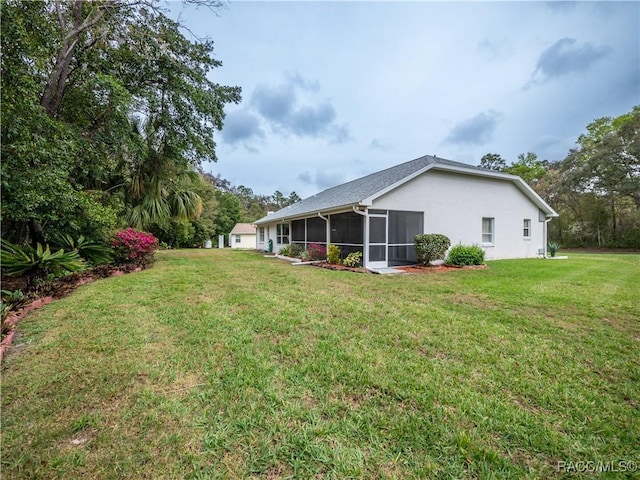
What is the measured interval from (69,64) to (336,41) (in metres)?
9.70

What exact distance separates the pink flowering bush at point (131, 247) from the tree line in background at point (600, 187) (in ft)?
114

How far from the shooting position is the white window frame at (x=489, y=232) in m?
13.3

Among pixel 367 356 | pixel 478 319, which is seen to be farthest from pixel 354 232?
pixel 367 356

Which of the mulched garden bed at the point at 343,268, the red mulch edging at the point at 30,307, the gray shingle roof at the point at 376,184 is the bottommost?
the red mulch edging at the point at 30,307

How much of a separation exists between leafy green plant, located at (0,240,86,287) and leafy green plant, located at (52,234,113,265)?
1.48m

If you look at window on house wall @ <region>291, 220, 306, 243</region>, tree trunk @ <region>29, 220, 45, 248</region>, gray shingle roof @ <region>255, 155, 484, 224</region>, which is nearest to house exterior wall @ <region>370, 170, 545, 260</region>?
gray shingle roof @ <region>255, 155, 484, 224</region>

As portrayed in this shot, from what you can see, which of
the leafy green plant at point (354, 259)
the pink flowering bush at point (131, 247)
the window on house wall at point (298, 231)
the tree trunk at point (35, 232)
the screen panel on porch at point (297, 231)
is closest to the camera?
the tree trunk at point (35, 232)

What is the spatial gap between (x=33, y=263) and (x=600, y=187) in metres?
38.1

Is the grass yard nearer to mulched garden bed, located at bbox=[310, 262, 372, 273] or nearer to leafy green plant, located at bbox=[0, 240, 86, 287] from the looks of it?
leafy green plant, located at bbox=[0, 240, 86, 287]

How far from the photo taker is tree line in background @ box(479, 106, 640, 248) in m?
23.8

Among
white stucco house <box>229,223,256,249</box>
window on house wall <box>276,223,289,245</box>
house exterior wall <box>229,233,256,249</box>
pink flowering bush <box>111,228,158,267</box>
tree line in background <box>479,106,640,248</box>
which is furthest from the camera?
house exterior wall <box>229,233,256,249</box>

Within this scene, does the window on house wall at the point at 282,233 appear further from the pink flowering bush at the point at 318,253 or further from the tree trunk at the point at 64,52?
the tree trunk at the point at 64,52

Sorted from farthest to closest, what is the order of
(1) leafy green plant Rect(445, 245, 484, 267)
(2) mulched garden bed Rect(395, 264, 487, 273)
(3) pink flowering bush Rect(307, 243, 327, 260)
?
(3) pink flowering bush Rect(307, 243, 327, 260), (1) leafy green plant Rect(445, 245, 484, 267), (2) mulched garden bed Rect(395, 264, 487, 273)

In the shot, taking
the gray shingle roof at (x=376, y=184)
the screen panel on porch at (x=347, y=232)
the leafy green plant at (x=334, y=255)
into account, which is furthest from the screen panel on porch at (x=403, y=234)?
the leafy green plant at (x=334, y=255)
